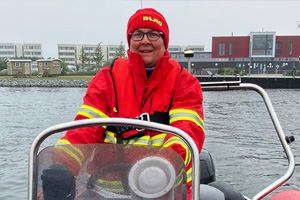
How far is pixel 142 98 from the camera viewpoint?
1996mm

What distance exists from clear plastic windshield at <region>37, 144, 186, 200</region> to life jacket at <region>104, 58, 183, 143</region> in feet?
1.70

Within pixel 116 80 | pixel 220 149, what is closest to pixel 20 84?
pixel 220 149

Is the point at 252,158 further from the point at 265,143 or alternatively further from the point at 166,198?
the point at 166,198

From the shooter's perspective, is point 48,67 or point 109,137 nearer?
point 109,137

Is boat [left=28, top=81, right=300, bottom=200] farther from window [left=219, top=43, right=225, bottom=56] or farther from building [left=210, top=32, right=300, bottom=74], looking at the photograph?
window [left=219, top=43, right=225, bottom=56]

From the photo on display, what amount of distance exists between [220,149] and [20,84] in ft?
138

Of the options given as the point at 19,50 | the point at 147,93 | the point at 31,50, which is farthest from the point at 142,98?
the point at 19,50

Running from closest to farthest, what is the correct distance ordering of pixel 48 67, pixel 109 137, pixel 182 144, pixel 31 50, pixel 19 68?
pixel 182 144, pixel 109 137, pixel 19 68, pixel 48 67, pixel 31 50

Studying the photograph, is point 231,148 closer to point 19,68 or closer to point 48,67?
point 48,67

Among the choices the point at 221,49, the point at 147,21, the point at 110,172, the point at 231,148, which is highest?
the point at 221,49

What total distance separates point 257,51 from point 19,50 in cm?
10395

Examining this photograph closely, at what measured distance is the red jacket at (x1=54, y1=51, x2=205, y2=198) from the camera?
1817mm

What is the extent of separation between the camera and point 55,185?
1259 millimetres

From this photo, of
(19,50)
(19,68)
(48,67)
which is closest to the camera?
(19,68)
